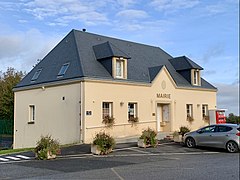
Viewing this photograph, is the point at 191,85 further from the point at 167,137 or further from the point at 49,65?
the point at 49,65

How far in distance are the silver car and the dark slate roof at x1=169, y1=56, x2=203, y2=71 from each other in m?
12.2

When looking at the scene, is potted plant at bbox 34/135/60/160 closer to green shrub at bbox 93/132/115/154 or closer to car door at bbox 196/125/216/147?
green shrub at bbox 93/132/115/154

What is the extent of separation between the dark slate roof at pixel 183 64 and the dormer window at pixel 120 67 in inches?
320

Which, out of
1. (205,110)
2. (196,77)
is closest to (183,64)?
(196,77)

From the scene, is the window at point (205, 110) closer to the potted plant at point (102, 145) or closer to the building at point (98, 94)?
the building at point (98, 94)

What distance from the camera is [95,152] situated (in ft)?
52.9

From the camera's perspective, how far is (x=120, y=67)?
24344mm

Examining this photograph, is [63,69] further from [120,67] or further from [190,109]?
[190,109]

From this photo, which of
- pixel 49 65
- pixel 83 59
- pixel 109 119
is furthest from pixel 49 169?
pixel 49 65

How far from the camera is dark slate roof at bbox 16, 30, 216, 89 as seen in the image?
22.8 meters

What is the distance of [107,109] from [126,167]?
10.9 meters

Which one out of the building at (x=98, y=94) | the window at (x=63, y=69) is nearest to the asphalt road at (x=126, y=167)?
the building at (x=98, y=94)

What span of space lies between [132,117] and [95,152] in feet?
27.9

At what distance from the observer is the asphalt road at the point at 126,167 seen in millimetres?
10336
